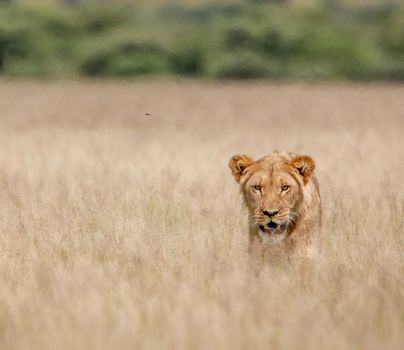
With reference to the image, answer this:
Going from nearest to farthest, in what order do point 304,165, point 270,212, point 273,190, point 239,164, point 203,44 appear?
point 270,212
point 273,190
point 304,165
point 239,164
point 203,44

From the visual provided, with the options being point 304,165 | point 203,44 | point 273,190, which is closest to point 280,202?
point 273,190

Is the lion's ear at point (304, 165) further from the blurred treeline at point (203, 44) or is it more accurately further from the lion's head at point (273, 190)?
the blurred treeline at point (203, 44)

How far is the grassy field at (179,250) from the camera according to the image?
493cm

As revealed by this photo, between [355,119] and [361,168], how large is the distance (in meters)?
8.32

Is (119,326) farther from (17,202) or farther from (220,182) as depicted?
(220,182)

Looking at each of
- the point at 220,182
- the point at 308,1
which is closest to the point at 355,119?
the point at 220,182

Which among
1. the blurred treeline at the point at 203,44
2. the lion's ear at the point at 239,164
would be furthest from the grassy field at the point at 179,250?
the blurred treeline at the point at 203,44

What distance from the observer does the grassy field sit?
16.2 ft

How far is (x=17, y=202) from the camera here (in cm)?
893

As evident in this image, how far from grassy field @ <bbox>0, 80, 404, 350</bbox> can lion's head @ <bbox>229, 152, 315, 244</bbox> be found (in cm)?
23

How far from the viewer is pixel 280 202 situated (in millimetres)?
6098

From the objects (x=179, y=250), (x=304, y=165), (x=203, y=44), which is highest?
(x=203, y=44)

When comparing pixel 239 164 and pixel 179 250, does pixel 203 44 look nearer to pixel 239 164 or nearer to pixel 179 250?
pixel 179 250

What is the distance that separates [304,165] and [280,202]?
285 mm
